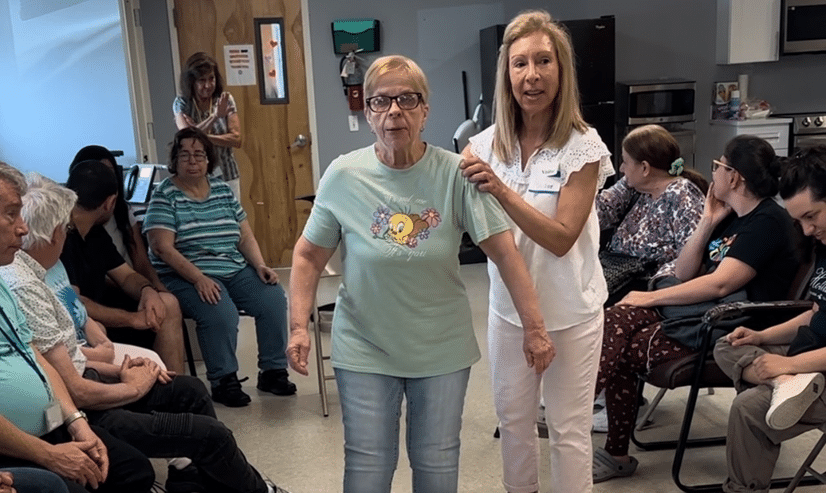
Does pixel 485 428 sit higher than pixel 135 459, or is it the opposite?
pixel 135 459

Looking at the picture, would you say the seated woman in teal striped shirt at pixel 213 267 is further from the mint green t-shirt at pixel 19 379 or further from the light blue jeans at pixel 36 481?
the light blue jeans at pixel 36 481

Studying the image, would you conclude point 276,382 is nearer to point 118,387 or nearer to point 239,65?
point 118,387

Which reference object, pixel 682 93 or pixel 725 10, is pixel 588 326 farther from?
pixel 725 10

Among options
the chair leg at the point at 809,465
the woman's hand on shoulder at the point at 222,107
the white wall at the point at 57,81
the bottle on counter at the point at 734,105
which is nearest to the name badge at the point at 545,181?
the chair leg at the point at 809,465

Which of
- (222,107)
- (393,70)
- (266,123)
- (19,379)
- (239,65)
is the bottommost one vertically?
(19,379)

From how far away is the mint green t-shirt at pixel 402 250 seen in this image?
181 cm

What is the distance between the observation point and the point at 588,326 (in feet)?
6.86

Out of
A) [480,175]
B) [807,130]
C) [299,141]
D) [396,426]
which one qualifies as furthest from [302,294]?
[807,130]

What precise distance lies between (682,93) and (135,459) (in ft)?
16.8

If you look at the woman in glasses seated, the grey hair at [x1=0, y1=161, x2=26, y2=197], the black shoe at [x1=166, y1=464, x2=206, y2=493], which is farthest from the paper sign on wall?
the grey hair at [x1=0, y1=161, x2=26, y2=197]

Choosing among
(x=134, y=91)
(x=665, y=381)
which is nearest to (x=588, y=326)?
(x=665, y=381)

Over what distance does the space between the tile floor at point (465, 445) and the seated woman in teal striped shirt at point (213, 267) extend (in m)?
0.16

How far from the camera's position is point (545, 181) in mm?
2041

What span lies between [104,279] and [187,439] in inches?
45.7
